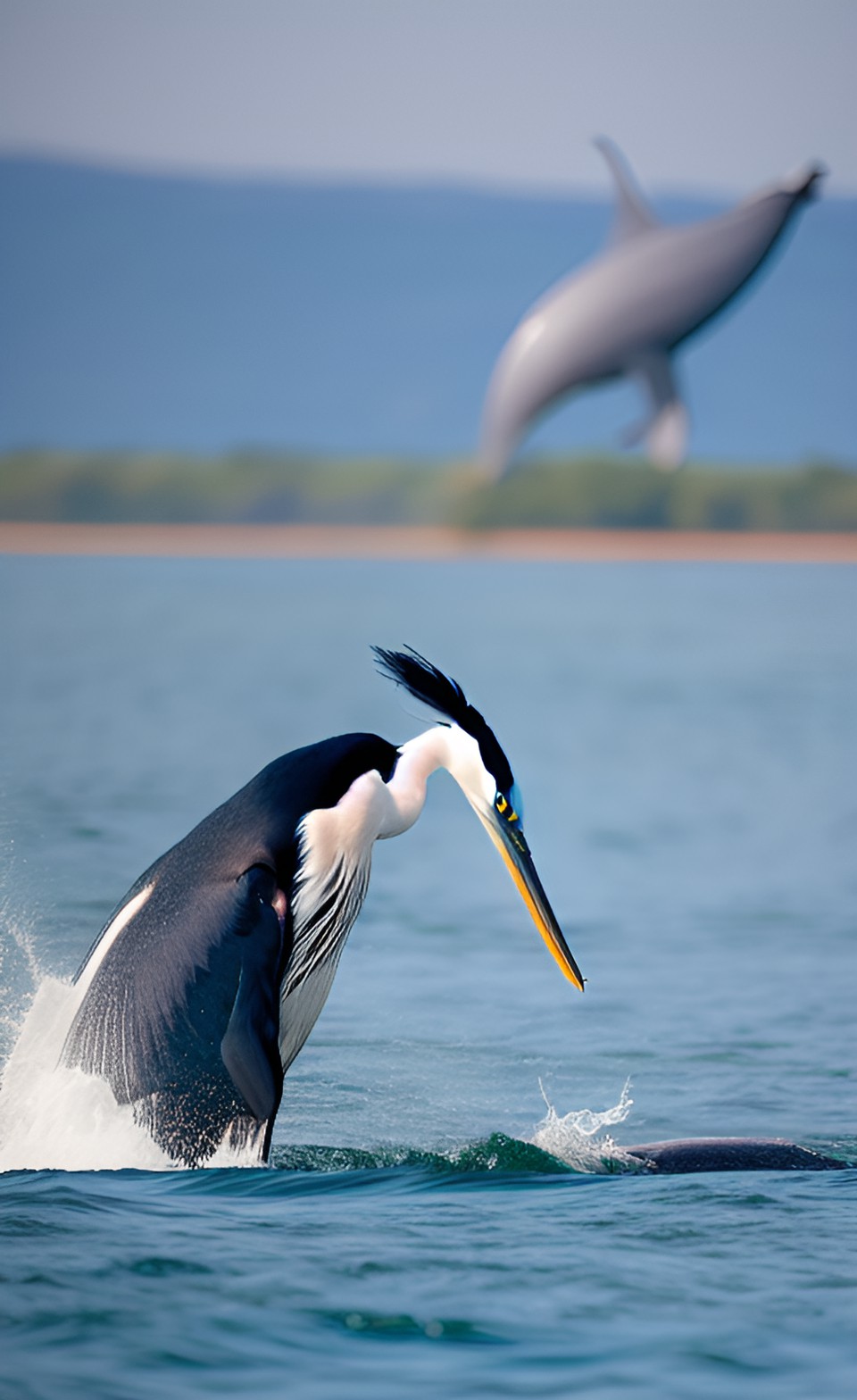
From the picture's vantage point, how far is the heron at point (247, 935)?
15.1ft

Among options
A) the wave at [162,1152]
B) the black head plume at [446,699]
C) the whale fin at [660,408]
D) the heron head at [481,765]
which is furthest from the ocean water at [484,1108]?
the whale fin at [660,408]

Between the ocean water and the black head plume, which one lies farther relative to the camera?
the black head plume

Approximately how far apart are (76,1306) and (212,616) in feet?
80.7

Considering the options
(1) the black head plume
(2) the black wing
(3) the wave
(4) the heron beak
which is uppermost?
(1) the black head plume

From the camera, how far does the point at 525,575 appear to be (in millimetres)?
39375

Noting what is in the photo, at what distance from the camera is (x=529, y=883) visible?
16.7 ft

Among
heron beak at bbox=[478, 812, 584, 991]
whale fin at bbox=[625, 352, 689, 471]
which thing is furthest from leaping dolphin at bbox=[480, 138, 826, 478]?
heron beak at bbox=[478, 812, 584, 991]

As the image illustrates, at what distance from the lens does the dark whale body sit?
15.5 ft

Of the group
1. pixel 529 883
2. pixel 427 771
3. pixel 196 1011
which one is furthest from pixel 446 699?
pixel 196 1011

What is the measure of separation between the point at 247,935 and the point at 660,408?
19.2 feet

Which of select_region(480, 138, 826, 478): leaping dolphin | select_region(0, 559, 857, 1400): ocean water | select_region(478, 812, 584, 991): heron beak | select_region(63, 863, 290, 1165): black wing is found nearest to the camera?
select_region(0, 559, 857, 1400): ocean water

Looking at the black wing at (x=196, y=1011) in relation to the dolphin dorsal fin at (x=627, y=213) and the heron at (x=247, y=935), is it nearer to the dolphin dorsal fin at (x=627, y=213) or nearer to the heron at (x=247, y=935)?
the heron at (x=247, y=935)

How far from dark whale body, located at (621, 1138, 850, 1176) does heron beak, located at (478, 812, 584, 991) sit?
437 mm

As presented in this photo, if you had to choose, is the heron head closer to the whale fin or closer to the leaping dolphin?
the leaping dolphin
